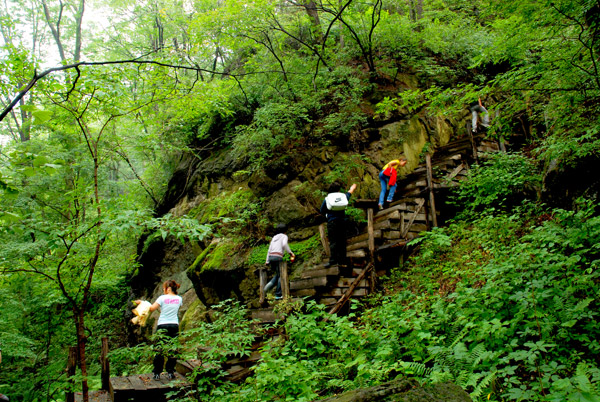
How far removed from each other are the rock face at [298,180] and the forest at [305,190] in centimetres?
7

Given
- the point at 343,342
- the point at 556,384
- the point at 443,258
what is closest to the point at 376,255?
the point at 443,258

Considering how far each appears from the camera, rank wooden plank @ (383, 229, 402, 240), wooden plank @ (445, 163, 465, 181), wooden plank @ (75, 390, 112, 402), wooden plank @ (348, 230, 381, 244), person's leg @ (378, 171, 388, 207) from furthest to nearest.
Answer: wooden plank @ (445, 163, 465, 181)
person's leg @ (378, 171, 388, 207)
wooden plank @ (383, 229, 402, 240)
wooden plank @ (348, 230, 381, 244)
wooden plank @ (75, 390, 112, 402)

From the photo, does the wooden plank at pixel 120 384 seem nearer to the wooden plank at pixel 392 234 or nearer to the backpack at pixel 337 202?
the backpack at pixel 337 202

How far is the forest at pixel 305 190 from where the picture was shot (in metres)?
4.12

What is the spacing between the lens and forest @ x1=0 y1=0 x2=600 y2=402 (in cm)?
412

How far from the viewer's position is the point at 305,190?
11.3 m

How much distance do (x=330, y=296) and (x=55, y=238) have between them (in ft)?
19.7

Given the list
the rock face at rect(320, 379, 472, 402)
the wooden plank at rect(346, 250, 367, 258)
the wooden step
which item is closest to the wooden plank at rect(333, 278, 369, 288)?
the wooden plank at rect(346, 250, 367, 258)

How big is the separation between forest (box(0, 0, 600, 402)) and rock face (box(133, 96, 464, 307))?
0.07 m

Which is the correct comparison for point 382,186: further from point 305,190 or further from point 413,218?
point 305,190

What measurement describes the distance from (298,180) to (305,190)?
59cm

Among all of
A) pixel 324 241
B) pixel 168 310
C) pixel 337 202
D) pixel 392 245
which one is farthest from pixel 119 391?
pixel 392 245

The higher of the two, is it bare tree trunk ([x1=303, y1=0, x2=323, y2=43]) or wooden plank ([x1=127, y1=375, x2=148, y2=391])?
bare tree trunk ([x1=303, y1=0, x2=323, y2=43])

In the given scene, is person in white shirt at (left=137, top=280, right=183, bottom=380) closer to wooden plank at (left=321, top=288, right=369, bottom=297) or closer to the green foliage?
wooden plank at (left=321, top=288, right=369, bottom=297)
